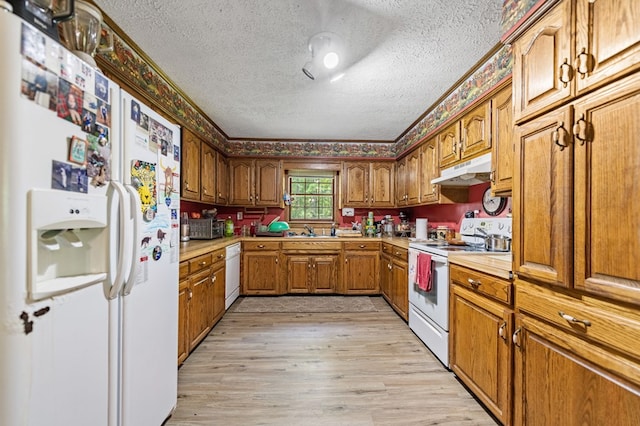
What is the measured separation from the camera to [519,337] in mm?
1331

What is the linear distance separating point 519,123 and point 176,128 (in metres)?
1.89

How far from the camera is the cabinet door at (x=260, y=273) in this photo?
375 cm

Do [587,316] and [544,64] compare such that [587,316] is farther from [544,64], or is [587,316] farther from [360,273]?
[360,273]

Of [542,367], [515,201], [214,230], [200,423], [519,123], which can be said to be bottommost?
[200,423]

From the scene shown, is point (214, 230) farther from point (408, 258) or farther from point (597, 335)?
point (597, 335)

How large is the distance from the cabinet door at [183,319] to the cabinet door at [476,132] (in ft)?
8.58

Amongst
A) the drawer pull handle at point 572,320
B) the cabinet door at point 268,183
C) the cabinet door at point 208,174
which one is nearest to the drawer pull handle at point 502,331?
the drawer pull handle at point 572,320

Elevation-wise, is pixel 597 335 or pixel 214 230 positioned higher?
pixel 214 230

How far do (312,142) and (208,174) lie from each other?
5.38 feet

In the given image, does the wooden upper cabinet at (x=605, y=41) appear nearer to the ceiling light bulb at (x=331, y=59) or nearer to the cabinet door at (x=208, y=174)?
the ceiling light bulb at (x=331, y=59)

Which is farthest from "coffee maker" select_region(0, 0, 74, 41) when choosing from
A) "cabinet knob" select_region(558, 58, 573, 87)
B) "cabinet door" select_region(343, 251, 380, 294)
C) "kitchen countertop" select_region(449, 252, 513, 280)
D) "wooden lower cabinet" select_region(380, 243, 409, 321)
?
"cabinet door" select_region(343, 251, 380, 294)

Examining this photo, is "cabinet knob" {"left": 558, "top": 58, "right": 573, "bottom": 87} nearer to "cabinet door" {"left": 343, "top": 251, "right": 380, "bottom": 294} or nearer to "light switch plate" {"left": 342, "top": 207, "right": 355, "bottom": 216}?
"cabinet door" {"left": 343, "top": 251, "right": 380, "bottom": 294}

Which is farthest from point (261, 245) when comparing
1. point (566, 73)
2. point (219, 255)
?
point (566, 73)

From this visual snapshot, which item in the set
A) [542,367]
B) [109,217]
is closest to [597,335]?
[542,367]
